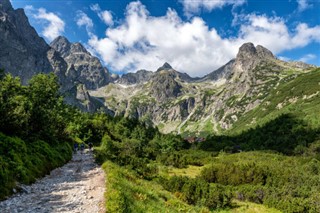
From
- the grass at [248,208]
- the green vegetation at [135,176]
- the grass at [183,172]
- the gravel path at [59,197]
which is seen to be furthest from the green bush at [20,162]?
the grass at [183,172]

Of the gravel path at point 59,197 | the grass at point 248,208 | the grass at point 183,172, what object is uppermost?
the gravel path at point 59,197

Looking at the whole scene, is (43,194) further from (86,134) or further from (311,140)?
(311,140)

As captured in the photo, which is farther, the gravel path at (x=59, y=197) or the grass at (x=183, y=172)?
the grass at (x=183, y=172)

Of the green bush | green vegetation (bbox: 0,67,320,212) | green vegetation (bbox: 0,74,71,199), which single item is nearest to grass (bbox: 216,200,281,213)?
green vegetation (bbox: 0,67,320,212)

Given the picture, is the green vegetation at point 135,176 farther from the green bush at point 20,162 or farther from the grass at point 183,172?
the grass at point 183,172

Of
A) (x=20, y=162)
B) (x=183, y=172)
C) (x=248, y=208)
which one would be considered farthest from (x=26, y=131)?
(x=183, y=172)

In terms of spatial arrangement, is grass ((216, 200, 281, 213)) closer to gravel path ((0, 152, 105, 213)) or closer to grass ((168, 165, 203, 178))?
gravel path ((0, 152, 105, 213))

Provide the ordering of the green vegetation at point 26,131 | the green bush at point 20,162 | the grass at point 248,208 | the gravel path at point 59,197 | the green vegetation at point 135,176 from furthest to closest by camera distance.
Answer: the grass at point 248,208
the green vegetation at point 26,131
the green vegetation at point 135,176
the green bush at point 20,162
the gravel path at point 59,197

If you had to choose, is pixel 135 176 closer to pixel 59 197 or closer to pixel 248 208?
pixel 248 208

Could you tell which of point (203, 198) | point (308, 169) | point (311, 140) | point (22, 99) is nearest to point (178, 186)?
point (203, 198)

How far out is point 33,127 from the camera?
36.1m

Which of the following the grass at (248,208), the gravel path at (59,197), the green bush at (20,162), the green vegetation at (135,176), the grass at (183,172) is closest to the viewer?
the gravel path at (59,197)

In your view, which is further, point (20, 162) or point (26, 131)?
point (26, 131)

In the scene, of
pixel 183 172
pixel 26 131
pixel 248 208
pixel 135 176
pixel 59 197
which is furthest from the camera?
pixel 183 172
